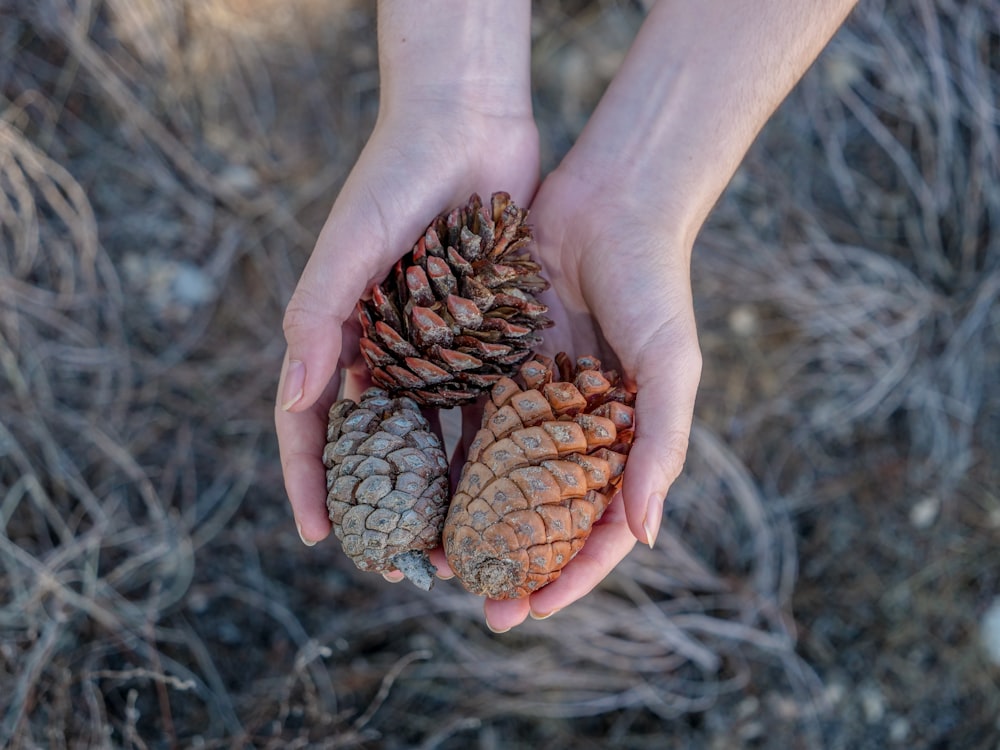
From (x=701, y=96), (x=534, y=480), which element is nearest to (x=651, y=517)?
(x=534, y=480)

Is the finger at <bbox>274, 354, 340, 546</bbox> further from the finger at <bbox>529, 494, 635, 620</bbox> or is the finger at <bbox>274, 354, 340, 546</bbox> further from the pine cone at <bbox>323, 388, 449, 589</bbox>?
the finger at <bbox>529, 494, 635, 620</bbox>

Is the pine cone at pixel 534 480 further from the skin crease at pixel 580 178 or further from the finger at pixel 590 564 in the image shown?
the skin crease at pixel 580 178

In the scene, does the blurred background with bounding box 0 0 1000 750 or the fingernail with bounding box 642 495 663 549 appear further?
the blurred background with bounding box 0 0 1000 750

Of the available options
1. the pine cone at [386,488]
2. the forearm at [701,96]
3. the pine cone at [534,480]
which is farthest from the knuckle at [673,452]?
the forearm at [701,96]

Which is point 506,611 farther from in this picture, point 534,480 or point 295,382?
point 295,382

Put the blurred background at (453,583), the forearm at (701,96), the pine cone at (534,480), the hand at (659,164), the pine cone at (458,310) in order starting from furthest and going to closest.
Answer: the blurred background at (453,583) → the forearm at (701,96) → the hand at (659,164) → the pine cone at (458,310) → the pine cone at (534,480)

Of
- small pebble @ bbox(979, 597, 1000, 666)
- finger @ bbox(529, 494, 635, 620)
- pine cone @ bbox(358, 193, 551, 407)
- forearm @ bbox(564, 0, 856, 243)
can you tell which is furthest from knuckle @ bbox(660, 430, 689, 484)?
small pebble @ bbox(979, 597, 1000, 666)

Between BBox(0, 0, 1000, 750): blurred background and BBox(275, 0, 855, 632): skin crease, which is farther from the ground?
BBox(275, 0, 855, 632): skin crease
